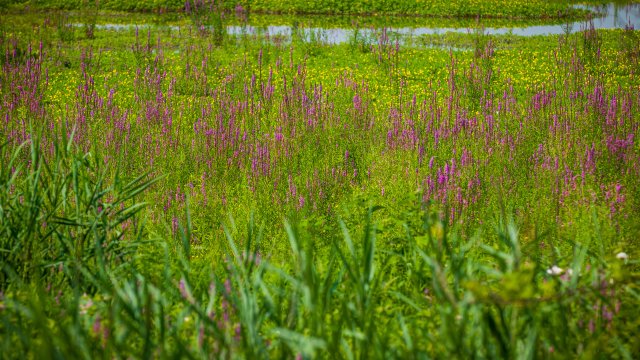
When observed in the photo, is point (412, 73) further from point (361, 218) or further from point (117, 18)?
point (117, 18)

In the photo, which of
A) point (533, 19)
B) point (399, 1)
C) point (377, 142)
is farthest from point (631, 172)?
point (399, 1)

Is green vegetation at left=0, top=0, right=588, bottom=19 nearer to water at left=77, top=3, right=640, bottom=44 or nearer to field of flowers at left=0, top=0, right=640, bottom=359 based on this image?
water at left=77, top=3, right=640, bottom=44

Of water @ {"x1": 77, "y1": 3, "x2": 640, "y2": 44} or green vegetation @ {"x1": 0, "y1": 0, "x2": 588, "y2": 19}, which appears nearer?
water @ {"x1": 77, "y1": 3, "x2": 640, "y2": 44}

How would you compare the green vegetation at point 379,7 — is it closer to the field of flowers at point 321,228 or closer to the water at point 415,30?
the water at point 415,30

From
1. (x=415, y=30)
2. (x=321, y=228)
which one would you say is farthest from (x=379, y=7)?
(x=321, y=228)

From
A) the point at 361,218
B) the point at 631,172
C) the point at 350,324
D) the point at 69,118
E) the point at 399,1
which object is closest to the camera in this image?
the point at 350,324

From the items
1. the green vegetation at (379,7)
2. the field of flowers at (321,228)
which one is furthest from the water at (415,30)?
the field of flowers at (321,228)

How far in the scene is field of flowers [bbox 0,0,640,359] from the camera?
250 centimetres

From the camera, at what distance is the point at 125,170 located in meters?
5.91

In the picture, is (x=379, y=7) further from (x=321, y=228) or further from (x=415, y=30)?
(x=321, y=228)

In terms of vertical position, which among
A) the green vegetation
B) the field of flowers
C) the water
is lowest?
the field of flowers

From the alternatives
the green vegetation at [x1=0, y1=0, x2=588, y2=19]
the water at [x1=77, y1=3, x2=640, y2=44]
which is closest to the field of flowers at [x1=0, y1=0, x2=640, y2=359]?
the water at [x1=77, y1=3, x2=640, y2=44]

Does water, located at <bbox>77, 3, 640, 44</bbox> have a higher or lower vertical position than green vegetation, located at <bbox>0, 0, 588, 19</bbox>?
lower

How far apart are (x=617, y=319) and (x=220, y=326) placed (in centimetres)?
184
